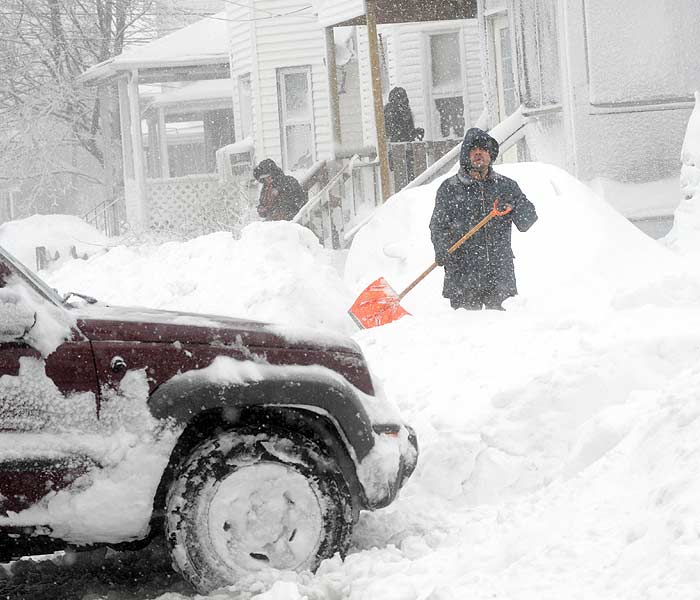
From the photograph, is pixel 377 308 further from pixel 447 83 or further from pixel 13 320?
pixel 447 83

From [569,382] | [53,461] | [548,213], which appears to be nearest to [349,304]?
[548,213]

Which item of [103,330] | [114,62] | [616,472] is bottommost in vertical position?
[616,472]

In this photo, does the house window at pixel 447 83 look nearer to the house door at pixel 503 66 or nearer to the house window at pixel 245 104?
the house window at pixel 245 104

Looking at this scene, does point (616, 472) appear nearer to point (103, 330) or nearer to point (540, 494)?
point (540, 494)

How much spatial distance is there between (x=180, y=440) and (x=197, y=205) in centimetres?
2015

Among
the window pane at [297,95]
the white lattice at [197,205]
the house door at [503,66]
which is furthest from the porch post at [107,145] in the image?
the house door at [503,66]

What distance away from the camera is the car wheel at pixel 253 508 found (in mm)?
4504

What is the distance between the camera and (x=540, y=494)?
5121 millimetres

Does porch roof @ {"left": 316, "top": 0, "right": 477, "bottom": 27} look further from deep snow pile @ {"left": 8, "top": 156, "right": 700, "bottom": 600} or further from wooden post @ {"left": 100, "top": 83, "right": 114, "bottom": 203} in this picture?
wooden post @ {"left": 100, "top": 83, "right": 114, "bottom": 203}

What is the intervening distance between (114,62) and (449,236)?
18573mm

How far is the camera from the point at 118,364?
4.44 m

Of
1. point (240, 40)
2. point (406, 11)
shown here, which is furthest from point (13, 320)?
point (240, 40)

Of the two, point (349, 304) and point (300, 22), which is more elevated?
point (300, 22)

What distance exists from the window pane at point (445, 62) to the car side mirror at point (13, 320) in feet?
65.2
